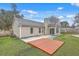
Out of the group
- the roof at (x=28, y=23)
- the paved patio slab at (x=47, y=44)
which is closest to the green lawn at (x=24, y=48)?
the paved patio slab at (x=47, y=44)

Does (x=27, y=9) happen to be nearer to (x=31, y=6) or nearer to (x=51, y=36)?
(x=31, y=6)

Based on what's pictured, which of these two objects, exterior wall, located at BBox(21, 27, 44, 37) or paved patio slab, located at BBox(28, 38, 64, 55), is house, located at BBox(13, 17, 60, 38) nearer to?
exterior wall, located at BBox(21, 27, 44, 37)

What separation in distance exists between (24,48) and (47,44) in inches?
14.0

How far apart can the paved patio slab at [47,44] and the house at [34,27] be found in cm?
12

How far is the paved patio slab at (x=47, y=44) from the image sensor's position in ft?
11.1

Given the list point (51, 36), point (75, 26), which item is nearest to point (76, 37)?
point (75, 26)

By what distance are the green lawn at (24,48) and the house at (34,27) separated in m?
0.14

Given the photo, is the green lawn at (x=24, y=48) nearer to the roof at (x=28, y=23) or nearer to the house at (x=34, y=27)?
the house at (x=34, y=27)

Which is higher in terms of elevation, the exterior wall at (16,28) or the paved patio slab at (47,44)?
the exterior wall at (16,28)

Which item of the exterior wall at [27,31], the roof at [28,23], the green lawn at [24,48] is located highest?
the roof at [28,23]

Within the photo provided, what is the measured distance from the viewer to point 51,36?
3.50 m

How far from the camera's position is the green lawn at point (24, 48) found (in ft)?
11.0

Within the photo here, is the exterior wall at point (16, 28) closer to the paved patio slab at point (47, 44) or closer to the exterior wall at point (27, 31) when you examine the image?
the exterior wall at point (27, 31)

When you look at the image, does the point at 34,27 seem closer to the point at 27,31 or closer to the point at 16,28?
the point at 27,31
